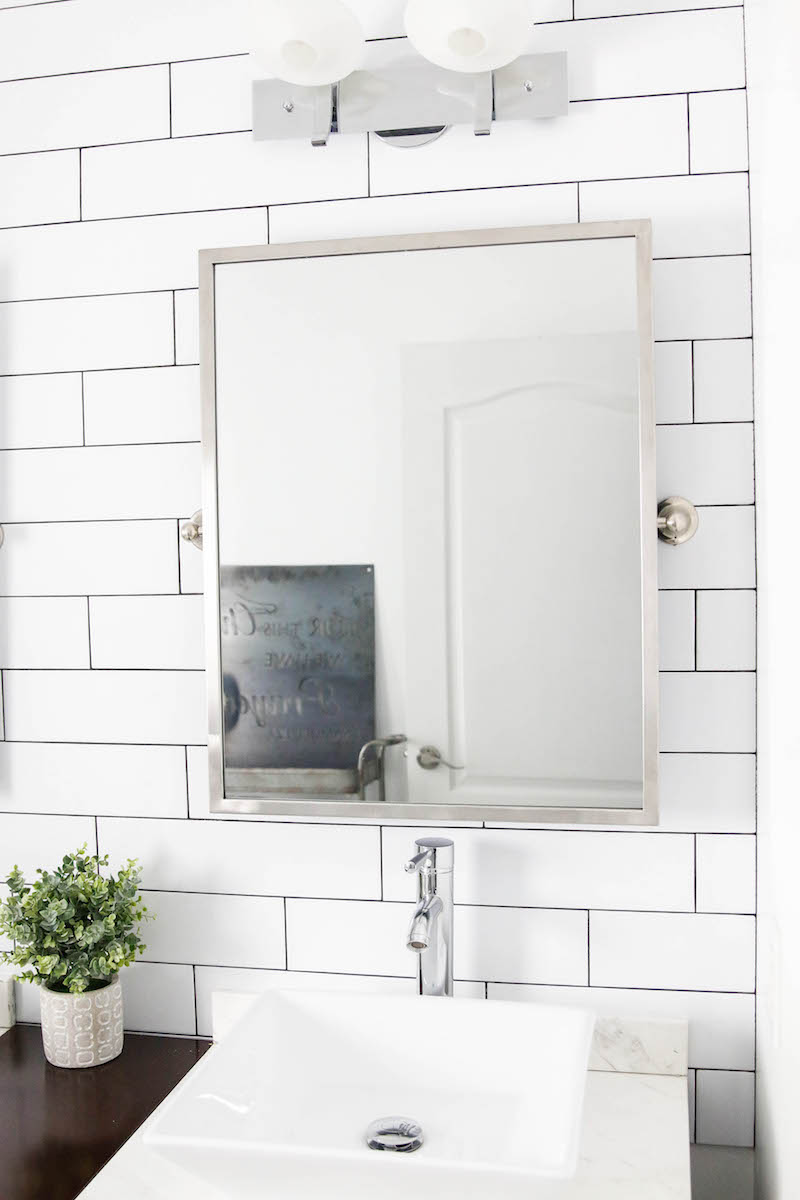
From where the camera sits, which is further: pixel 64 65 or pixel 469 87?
pixel 64 65

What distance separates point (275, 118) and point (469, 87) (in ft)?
0.82

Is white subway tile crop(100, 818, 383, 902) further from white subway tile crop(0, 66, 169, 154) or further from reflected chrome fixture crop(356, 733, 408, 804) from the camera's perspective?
white subway tile crop(0, 66, 169, 154)

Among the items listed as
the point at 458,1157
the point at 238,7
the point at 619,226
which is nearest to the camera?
the point at 458,1157

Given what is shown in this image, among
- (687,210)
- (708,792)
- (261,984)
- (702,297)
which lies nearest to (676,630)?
(708,792)

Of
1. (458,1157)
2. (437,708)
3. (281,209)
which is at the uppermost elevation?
(281,209)

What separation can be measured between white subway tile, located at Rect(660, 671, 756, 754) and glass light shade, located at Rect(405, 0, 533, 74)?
2.52ft

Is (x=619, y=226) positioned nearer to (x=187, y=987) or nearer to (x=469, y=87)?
(x=469, y=87)

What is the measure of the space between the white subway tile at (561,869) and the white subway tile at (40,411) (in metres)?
0.71

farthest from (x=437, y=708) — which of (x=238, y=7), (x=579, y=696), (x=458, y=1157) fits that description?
(x=238, y=7)

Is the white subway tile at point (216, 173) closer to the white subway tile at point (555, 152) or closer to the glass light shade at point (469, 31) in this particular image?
the white subway tile at point (555, 152)

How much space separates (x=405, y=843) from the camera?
1.34 metres

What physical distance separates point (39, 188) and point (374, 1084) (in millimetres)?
1249

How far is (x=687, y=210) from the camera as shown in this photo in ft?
4.13

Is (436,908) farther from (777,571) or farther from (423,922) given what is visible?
(777,571)
